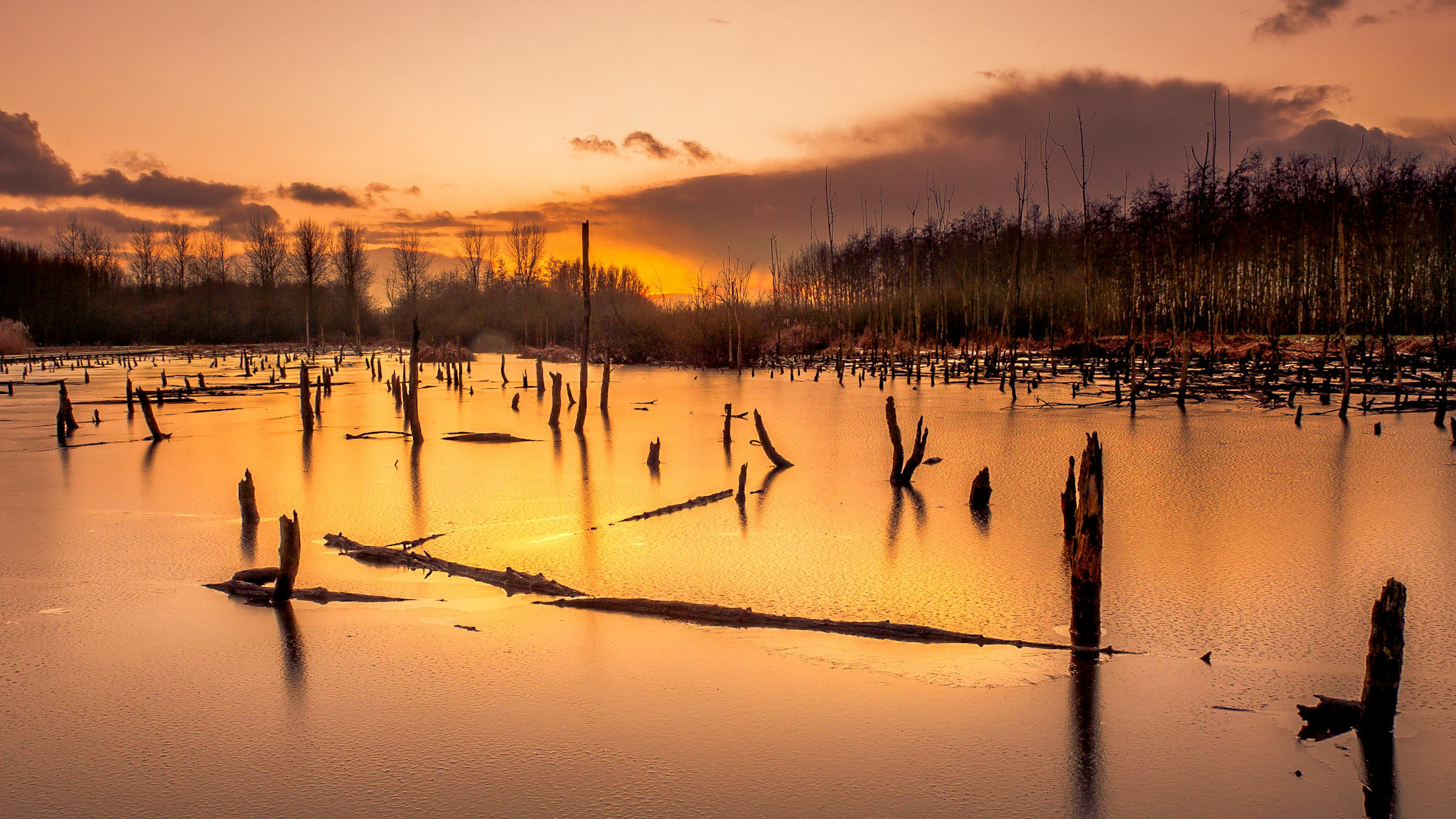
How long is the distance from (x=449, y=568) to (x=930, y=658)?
3083mm

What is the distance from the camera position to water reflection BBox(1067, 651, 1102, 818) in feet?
10.0

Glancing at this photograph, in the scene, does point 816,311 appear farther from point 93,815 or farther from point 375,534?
point 93,815

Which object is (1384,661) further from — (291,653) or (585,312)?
(585,312)

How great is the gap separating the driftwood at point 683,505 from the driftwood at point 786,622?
2383 millimetres

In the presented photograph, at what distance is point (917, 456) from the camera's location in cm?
910

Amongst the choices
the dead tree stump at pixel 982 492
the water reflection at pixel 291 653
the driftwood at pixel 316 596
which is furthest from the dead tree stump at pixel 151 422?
the dead tree stump at pixel 982 492

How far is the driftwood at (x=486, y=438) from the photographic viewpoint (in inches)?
517

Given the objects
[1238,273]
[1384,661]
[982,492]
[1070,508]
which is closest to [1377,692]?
[1384,661]

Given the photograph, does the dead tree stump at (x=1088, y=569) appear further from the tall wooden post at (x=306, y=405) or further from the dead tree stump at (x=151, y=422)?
the dead tree stump at (x=151, y=422)

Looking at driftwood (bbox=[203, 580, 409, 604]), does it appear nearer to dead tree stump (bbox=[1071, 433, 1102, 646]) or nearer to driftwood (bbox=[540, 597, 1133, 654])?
driftwood (bbox=[540, 597, 1133, 654])

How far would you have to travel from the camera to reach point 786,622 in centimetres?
472

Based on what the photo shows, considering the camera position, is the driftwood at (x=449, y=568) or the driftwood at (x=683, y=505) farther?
the driftwood at (x=683, y=505)

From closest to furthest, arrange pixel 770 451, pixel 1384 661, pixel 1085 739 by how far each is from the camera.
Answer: pixel 1384 661, pixel 1085 739, pixel 770 451

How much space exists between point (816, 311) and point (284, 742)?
38.2 meters
